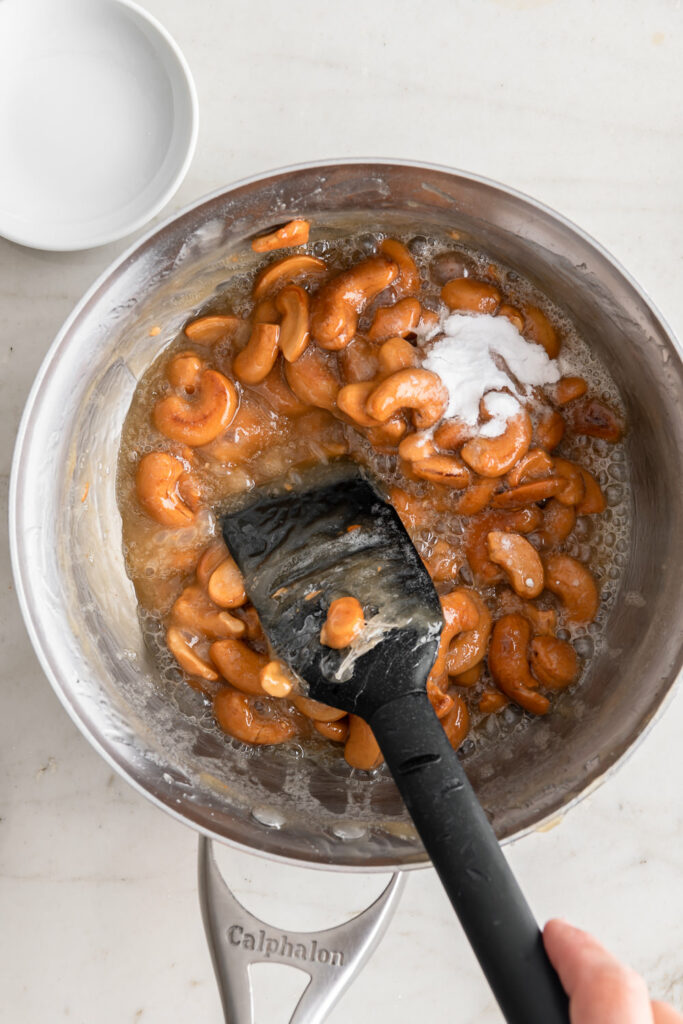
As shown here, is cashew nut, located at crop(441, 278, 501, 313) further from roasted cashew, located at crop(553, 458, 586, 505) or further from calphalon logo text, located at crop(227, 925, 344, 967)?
calphalon logo text, located at crop(227, 925, 344, 967)

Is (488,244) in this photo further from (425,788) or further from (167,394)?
(425,788)

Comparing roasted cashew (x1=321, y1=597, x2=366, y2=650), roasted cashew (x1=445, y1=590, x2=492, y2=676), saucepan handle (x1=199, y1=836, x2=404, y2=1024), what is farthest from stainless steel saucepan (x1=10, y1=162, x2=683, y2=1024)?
roasted cashew (x1=321, y1=597, x2=366, y2=650)

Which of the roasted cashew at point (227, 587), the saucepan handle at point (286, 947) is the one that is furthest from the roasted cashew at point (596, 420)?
the saucepan handle at point (286, 947)

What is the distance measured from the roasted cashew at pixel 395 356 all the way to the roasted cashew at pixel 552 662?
0.35 meters

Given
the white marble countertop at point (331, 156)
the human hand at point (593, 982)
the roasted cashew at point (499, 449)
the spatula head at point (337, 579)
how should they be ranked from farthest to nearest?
the white marble countertop at point (331, 156), the roasted cashew at point (499, 449), the spatula head at point (337, 579), the human hand at point (593, 982)

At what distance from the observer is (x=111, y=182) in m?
0.97

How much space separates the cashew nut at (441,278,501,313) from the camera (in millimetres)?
934

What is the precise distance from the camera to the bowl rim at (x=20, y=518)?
803 millimetres

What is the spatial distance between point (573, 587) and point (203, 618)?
0.42 meters

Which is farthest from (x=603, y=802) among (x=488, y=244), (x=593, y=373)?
(x=488, y=244)

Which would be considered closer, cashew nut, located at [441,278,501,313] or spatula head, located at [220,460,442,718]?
spatula head, located at [220,460,442,718]

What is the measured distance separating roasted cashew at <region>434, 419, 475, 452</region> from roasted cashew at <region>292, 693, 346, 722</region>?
317 millimetres

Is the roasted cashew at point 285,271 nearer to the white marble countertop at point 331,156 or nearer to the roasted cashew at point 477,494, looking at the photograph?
the white marble countertop at point 331,156

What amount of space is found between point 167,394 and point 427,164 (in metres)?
0.38
